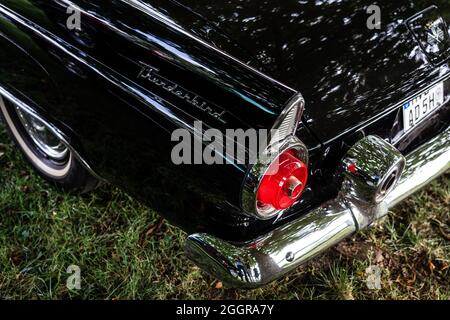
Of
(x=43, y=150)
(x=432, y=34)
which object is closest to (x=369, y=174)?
(x=432, y=34)

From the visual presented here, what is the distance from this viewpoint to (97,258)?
3111 mm

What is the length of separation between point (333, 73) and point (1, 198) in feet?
6.36

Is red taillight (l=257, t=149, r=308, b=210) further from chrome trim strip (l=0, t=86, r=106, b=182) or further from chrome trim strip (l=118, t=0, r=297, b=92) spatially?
chrome trim strip (l=0, t=86, r=106, b=182)

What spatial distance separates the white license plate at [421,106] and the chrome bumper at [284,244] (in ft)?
0.86

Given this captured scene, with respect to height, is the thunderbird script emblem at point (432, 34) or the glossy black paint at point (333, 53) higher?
the thunderbird script emblem at point (432, 34)

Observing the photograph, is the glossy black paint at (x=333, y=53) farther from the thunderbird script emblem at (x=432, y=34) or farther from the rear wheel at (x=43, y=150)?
the rear wheel at (x=43, y=150)

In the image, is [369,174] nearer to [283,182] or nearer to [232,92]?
[283,182]

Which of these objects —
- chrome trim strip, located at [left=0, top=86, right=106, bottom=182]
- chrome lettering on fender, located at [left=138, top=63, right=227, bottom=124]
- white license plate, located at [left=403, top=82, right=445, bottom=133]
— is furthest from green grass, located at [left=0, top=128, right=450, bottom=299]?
chrome lettering on fender, located at [left=138, top=63, right=227, bottom=124]

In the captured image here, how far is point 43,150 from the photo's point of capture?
134 inches

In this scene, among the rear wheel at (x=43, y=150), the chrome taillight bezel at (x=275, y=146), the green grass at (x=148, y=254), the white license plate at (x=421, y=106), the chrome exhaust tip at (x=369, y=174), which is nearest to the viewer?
the chrome taillight bezel at (x=275, y=146)

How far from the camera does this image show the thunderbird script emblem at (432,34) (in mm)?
2689

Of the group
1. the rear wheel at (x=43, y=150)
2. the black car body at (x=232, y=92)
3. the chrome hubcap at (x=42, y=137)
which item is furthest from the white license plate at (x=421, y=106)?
the chrome hubcap at (x=42, y=137)

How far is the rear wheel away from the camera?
3.25m

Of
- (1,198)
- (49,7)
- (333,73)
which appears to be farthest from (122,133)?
(1,198)
